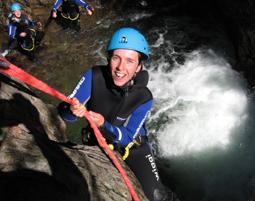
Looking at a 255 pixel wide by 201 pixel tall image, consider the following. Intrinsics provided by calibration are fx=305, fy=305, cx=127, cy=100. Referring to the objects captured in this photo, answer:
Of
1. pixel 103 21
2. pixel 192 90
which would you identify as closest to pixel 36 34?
pixel 103 21

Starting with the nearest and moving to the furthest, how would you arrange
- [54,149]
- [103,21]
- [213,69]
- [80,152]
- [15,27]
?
[54,149] < [80,152] < [213,69] < [15,27] < [103,21]

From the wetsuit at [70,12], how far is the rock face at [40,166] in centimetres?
813

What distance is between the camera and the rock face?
2738mm

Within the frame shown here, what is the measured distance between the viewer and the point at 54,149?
146 inches

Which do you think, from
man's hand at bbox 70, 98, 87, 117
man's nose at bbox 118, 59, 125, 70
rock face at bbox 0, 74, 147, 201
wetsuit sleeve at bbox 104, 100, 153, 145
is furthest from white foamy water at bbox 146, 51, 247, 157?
man's hand at bbox 70, 98, 87, 117

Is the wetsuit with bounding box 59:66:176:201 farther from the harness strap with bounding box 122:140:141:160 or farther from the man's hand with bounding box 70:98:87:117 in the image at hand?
the man's hand with bounding box 70:98:87:117

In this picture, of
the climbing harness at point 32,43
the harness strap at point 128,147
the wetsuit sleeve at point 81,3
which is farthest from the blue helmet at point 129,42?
A: the wetsuit sleeve at point 81,3

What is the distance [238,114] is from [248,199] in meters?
2.51

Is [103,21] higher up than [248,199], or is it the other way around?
[103,21]

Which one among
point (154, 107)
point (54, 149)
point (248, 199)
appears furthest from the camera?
point (154, 107)

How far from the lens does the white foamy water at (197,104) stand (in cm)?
802

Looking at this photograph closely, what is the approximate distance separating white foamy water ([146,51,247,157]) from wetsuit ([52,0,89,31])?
4.52 meters

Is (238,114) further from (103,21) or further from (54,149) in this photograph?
(103,21)

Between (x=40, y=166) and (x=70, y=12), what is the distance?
10152 mm
